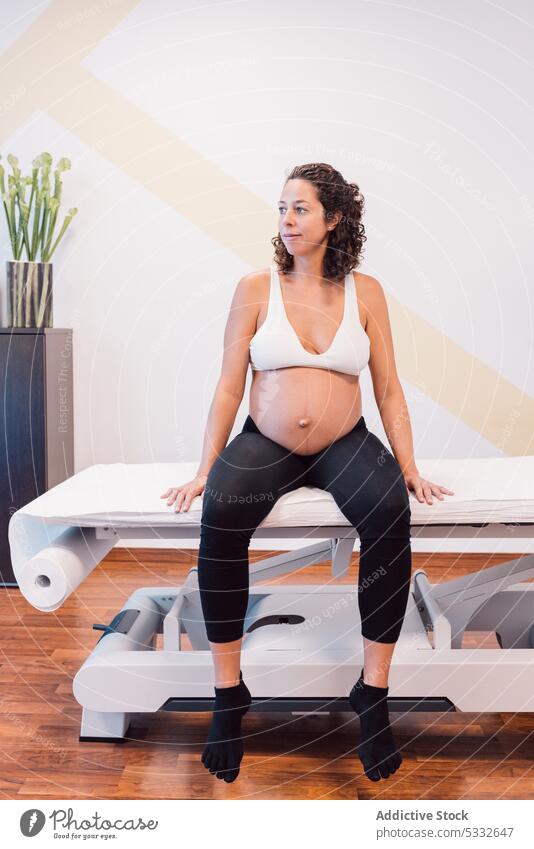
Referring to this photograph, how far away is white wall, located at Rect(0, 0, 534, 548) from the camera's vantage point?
9.59 ft

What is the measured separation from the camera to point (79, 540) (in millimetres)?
1726

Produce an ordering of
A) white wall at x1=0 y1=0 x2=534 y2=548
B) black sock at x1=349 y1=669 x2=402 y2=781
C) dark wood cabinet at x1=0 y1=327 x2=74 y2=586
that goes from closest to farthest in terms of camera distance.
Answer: black sock at x1=349 y1=669 x2=402 y2=781 → dark wood cabinet at x1=0 y1=327 x2=74 y2=586 → white wall at x1=0 y1=0 x2=534 y2=548

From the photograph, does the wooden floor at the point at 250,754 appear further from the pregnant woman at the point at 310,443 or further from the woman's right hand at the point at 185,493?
the woman's right hand at the point at 185,493

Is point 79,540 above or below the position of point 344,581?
above

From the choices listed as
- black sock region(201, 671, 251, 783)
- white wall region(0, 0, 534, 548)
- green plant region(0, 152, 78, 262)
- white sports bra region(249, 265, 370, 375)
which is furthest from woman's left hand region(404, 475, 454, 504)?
green plant region(0, 152, 78, 262)

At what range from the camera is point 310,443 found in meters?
1.77

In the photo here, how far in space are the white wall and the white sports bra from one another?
4.17 ft

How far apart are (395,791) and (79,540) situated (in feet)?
2.40

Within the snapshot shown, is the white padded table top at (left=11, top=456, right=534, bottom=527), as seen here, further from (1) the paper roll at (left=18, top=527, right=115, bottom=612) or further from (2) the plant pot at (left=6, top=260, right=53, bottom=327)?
(2) the plant pot at (left=6, top=260, right=53, bottom=327)

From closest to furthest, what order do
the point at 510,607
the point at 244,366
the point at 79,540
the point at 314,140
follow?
the point at 79,540 → the point at 244,366 → the point at 510,607 → the point at 314,140

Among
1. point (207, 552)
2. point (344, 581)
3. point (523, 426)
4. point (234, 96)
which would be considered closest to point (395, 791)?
point (207, 552)

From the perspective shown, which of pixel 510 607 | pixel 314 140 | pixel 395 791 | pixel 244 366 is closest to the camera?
pixel 395 791

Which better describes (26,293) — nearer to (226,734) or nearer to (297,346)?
(297,346)

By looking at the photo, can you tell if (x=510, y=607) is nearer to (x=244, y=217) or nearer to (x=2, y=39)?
(x=244, y=217)
